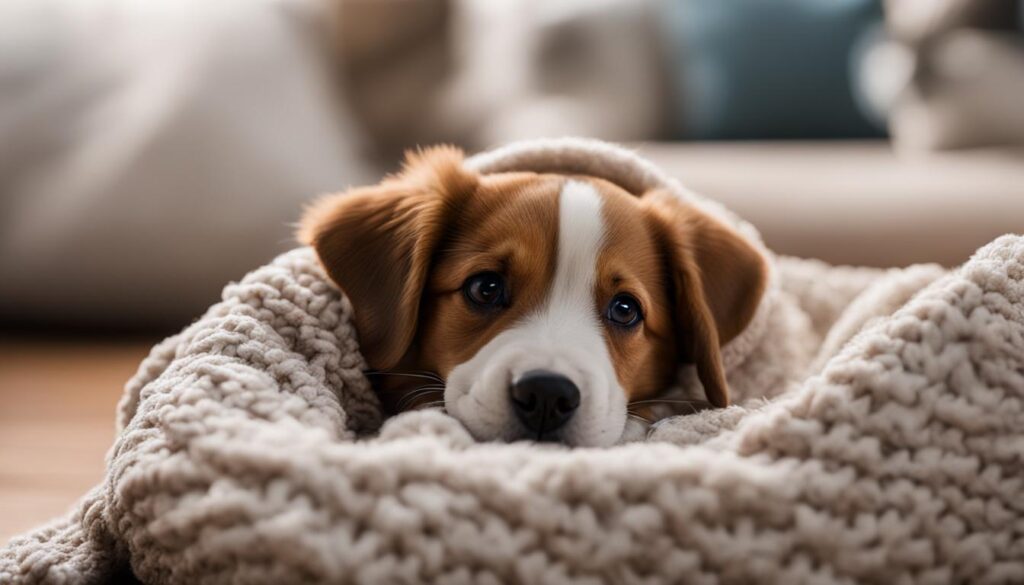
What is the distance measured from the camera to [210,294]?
3.57 meters

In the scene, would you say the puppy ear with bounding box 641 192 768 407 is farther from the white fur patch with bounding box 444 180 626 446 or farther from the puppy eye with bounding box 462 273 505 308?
the puppy eye with bounding box 462 273 505 308

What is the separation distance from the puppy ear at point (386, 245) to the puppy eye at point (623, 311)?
315 millimetres

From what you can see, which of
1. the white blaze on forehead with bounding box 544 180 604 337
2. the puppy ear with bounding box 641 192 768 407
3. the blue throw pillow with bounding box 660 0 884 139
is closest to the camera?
the white blaze on forehead with bounding box 544 180 604 337

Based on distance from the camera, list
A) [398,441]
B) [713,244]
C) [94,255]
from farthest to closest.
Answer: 1. [94,255]
2. [713,244]
3. [398,441]

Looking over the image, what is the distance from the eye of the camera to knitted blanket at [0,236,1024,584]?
1.12m

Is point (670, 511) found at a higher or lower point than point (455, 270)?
lower

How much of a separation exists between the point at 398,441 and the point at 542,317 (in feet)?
1.36

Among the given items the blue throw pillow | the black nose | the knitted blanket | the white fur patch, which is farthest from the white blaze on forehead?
the blue throw pillow

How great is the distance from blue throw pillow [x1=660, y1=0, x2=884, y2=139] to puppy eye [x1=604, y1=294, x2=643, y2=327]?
2.63 m

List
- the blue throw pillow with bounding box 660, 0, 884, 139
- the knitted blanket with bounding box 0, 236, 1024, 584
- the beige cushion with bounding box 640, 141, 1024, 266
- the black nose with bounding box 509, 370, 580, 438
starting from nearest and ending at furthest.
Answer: the knitted blanket with bounding box 0, 236, 1024, 584
the black nose with bounding box 509, 370, 580, 438
the beige cushion with bounding box 640, 141, 1024, 266
the blue throw pillow with bounding box 660, 0, 884, 139

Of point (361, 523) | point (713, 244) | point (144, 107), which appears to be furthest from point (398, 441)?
Result: point (144, 107)

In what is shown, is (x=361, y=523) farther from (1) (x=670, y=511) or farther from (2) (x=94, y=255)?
(2) (x=94, y=255)

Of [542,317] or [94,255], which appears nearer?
[542,317]

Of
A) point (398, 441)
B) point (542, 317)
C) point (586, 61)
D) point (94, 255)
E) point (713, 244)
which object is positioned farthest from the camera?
point (586, 61)
